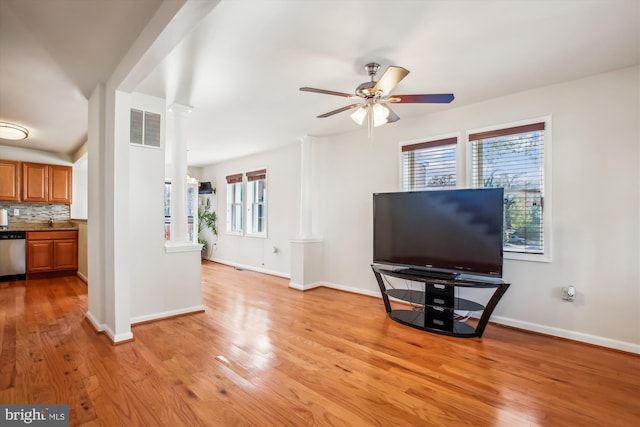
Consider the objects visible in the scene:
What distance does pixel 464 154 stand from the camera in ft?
12.0

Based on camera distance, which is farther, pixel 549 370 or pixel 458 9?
pixel 549 370

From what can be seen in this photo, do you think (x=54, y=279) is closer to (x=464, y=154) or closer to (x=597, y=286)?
(x=464, y=154)

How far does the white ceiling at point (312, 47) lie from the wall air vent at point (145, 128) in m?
0.26

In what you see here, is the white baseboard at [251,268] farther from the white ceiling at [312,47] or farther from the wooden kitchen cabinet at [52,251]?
the white ceiling at [312,47]

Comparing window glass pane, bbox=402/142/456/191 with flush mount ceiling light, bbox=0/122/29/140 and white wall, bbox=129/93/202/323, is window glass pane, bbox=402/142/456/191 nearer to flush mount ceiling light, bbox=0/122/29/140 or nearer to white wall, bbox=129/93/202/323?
white wall, bbox=129/93/202/323

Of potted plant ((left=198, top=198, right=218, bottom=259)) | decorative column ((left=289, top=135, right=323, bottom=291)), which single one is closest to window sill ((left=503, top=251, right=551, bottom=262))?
decorative column ((left=289, top=135, right=323, bottom=291))

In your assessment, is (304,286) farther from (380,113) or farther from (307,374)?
(380,113)

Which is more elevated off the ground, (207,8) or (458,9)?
(458,9)

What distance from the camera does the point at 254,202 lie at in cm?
683

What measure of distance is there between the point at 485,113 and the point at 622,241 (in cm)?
181

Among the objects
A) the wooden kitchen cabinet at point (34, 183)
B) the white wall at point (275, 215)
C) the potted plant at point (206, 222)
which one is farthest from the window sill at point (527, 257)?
the wooden kitchen cabinet at point (34, 183)

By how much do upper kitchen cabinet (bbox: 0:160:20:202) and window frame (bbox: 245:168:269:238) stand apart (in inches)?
167

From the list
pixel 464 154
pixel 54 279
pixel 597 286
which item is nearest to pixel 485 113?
pixel 464 154

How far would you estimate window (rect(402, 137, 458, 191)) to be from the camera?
378 cm
